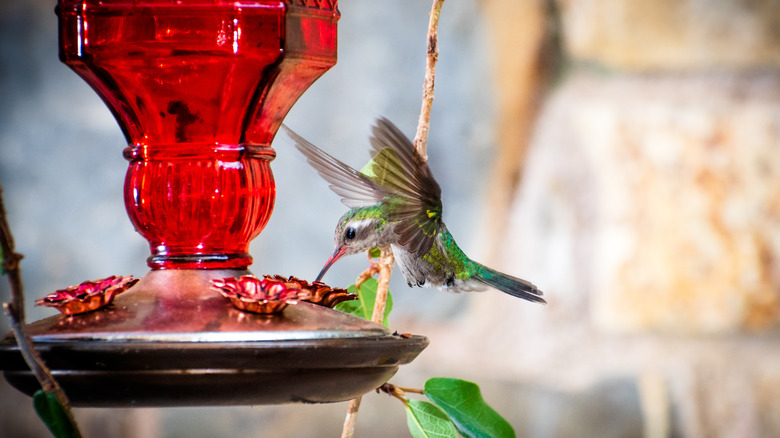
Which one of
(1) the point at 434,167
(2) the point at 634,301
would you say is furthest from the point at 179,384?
(2) the point at 634,301

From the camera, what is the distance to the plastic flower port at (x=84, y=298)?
697 millimetres

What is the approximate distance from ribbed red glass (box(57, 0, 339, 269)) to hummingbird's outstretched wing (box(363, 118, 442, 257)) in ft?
0.42

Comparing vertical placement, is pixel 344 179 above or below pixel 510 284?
above

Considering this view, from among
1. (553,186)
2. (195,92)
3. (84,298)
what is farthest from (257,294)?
(553,186)

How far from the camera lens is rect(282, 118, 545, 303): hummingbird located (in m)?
1.00

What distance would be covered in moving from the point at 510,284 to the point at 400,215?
0.88 feet

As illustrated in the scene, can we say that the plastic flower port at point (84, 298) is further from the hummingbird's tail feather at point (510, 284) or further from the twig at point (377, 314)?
the hummingbird's tail feather at point (510, 284)

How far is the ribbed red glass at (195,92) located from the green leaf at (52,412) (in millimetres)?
242

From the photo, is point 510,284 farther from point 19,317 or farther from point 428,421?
point 19,317

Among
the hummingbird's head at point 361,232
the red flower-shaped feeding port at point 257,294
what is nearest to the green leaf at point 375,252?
the hummingbird's head at point 361,232

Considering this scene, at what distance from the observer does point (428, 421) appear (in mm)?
908

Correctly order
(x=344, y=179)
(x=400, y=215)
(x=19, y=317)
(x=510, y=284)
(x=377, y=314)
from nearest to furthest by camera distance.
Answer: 1. (x=19, y=317)
2. (x=377, y=314)
3. (x=344, y=179)
4. (x=400, y=215)
5. (x=510, y=284)

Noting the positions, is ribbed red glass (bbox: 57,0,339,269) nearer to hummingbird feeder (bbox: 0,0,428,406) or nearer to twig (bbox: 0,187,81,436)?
hummingbird feeder (bbox: 0,0,428,406)

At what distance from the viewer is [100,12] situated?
0.80 meters
